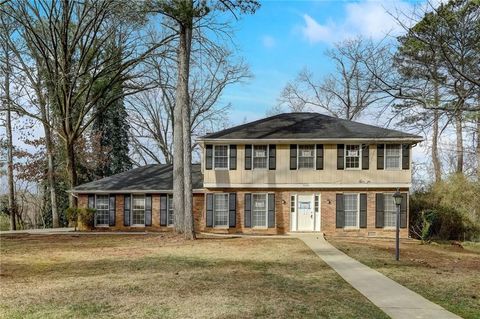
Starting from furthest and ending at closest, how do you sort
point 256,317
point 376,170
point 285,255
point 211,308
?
point 376,170 < point 285,255 < point 211,308 < point 256,317

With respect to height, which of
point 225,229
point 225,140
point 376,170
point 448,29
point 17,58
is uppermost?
point 17,58

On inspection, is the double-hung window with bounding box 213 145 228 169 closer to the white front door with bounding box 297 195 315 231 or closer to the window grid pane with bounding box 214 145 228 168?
the window grid pane with bounding box 214 145 228 168

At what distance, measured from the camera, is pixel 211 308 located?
21.8ft

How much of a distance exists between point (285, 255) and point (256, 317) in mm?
7648

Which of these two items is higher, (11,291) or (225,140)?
(225,140)

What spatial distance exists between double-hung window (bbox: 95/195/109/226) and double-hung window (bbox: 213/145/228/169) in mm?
6819

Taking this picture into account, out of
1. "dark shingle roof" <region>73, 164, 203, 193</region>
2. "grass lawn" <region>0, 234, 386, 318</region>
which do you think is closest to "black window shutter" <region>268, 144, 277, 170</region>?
"dark shingle roof" <region>73, 164, 203, 193</region>

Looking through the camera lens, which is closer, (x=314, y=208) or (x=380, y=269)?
(x=380, y=269)

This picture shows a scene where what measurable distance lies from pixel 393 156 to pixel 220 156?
857 cm

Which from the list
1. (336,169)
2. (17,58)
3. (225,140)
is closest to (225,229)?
(225,140)

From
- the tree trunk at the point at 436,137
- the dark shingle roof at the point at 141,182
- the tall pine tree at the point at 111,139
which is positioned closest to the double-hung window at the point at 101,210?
the dark shingle roof at the point at 141,182

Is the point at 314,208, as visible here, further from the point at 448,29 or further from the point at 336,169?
the point at 448,29

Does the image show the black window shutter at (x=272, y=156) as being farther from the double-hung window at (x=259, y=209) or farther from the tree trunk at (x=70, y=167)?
the tree trunk at (x=70, y=167)

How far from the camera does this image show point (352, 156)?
73.9 ft
